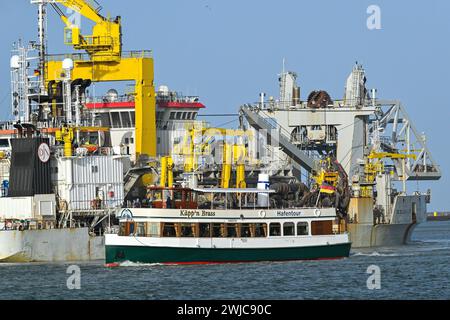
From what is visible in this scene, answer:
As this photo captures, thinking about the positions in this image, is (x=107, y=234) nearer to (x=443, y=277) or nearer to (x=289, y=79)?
(x=443, y=277)

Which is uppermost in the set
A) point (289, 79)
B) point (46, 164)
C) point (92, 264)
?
point (289, 79)

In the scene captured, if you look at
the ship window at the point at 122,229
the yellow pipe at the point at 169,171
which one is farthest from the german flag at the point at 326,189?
the ship window at the point at 122,229

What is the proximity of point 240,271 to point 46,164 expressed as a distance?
669 inches

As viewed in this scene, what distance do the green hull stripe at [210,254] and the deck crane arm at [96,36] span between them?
67.0 feet

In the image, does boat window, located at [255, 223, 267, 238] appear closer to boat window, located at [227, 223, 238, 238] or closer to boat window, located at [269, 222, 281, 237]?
boat window, located at [269, 222, 281, 237]

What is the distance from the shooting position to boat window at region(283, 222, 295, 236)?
68188mm

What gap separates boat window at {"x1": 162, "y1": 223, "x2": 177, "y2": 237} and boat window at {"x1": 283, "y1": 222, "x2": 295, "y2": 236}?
21.0 feet

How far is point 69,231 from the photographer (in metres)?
71.6

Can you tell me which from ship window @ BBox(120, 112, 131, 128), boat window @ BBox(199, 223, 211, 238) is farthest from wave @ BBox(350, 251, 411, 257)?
ship window @ BBox(120, 112, 131, 128)

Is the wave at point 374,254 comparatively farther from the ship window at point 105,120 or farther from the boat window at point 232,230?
the ship window at point 105,120

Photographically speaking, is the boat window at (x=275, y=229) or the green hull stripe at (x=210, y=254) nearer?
the green hull stripe at (x=210, y=254)

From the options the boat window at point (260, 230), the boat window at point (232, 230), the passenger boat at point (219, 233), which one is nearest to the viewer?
the passenger boat at point (219, 233)

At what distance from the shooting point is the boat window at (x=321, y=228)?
68938 mm
